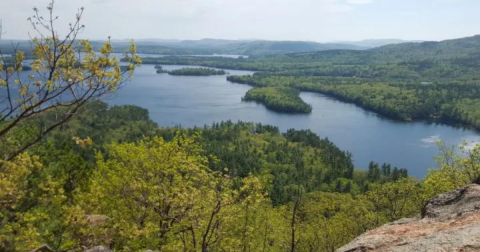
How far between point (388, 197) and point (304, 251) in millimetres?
13340

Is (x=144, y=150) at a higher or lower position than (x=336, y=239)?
higher

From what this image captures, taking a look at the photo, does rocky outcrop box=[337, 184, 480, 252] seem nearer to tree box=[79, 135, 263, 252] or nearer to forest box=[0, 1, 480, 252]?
forest box=[0, 1, 480, 252]

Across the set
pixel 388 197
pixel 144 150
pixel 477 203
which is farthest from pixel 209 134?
pixel 477 203

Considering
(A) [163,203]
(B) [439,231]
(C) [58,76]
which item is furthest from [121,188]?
(B) [439,231]

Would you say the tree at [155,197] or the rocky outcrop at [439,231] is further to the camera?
the tree at [155,197]

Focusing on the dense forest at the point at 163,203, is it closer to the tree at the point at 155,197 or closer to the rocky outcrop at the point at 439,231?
the tree at the point at 155,197

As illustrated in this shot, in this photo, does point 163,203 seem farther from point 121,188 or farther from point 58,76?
point 58,76

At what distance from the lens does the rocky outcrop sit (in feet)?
40.1

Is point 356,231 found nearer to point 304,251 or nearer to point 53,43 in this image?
point 304,251

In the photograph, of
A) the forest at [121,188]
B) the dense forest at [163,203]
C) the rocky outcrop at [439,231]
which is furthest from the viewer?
the dense forest at [163,203]

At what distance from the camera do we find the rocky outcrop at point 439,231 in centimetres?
1221

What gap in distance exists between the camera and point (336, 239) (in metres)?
45.2

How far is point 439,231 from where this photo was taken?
1368 centimetres

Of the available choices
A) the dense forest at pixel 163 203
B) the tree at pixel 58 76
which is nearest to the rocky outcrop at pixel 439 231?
the dense forest at pixel 163 203
